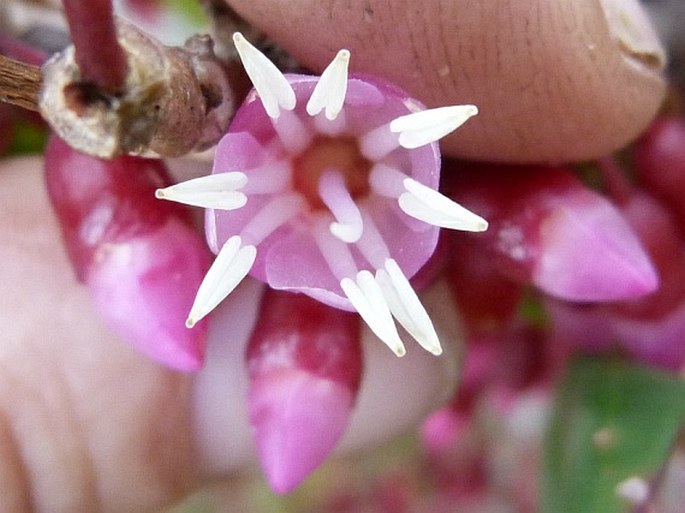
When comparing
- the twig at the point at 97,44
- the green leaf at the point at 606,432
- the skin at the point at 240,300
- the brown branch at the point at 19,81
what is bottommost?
the green leaf at the point at 606,432

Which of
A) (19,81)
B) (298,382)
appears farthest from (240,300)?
(19,81)

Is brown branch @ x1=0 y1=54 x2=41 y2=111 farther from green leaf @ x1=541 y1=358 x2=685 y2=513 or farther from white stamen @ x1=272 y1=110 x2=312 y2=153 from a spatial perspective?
green leaf @ x1=541 y1=358 x2=685 y2=513

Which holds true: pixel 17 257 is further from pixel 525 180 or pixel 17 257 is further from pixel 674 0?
pixel 674 0

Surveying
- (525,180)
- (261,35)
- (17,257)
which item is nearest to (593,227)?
(525,180)

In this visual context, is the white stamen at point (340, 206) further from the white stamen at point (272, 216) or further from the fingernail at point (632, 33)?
the fingernail at point (632, 33)

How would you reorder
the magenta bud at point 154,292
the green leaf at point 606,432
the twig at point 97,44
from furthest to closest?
1. the green leaf at point 606,432
2. the magenta bud at point 154,292
3. the twig at point 97,44

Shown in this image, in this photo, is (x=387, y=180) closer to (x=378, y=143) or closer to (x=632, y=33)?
(x=378, y=143)

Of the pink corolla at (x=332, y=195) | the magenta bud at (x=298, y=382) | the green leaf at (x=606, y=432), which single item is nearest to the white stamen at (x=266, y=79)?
the pink corolla at (x=332, y=195)
